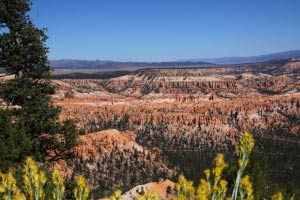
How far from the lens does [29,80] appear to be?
21.2 m

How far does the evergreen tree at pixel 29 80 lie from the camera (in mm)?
20594

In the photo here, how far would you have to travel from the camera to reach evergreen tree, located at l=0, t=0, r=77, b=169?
67.6 feet

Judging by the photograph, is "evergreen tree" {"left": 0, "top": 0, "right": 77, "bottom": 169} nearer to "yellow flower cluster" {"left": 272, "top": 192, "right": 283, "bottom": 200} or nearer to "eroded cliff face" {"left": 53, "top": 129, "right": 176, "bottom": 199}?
"yellow flower cluster" {"left": 272, "top": 192, "right": 283, "bottom": 200}

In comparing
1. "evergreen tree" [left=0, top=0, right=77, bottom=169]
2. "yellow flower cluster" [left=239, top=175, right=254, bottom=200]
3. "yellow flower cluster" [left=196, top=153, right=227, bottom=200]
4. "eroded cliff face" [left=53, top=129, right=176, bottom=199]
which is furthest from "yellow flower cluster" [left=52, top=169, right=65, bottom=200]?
"eroded cliff face" [left=53, top=129, right=176, bottom=199]

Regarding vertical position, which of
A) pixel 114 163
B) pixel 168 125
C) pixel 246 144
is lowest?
pixel 168 125

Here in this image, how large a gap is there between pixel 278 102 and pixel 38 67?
156394 mm

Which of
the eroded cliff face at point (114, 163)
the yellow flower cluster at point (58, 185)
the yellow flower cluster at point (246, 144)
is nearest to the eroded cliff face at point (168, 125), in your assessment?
the eroded cliff face at point (114, 163)

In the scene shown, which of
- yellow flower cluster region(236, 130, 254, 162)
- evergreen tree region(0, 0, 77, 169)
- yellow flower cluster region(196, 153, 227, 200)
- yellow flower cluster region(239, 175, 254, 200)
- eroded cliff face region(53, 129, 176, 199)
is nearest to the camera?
yellow flower cluster region(196, 153, 227, 200)

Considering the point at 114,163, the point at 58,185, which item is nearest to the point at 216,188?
the point at 58,185

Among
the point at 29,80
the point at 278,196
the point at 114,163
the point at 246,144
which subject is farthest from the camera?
the point at 114,163

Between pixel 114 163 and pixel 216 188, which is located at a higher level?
pixel 216 188

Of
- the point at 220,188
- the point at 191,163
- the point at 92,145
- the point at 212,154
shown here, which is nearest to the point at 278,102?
the point at 212,154

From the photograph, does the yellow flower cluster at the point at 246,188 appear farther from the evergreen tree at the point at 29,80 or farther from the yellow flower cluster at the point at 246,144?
the evergreen tree at the point at 29,80

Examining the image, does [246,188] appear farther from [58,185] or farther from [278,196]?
[58,185]
